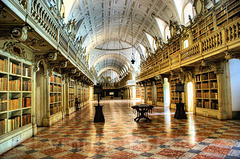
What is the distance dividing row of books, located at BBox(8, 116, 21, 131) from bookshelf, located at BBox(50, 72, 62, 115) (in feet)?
11.2

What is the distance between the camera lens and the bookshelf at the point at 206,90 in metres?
9.20

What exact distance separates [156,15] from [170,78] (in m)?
6.18

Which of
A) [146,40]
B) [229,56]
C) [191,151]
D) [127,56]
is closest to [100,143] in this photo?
[191,151]

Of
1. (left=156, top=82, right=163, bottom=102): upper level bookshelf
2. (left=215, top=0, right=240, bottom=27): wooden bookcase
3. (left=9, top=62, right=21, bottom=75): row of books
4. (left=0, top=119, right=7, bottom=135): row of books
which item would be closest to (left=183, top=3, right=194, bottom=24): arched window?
(left=215, top=0, right=240, bottom=27): wooden bookcase

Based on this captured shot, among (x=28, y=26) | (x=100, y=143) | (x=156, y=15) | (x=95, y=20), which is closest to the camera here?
(x=28, y=26)

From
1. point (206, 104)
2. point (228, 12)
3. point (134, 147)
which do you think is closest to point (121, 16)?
point (228, 12)

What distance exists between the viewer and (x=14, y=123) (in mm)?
5102

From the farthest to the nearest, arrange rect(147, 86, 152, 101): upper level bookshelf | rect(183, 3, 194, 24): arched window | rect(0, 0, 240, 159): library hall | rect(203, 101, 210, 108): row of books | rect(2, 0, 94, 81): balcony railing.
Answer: rect(147, 86, 152, 101): upper level bookshelf
rect(183, 3, 194, 24): arched window
rect(203, 101, 210, 108): row of books
rect(0, 0, 240, 159): library hall
rect(2, 0, 94, 81): balcony railing

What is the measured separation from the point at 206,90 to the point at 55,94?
898cm

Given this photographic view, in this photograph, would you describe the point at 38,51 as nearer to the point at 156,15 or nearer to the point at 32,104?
the point at 32,104

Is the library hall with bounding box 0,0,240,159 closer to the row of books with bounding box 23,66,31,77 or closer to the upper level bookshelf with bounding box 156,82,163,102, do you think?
the row of books with bounding box 23,66,31,77

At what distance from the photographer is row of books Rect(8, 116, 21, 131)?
192 inches

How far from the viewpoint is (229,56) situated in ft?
22.0

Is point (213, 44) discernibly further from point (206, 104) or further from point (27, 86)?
point (27, 86)
